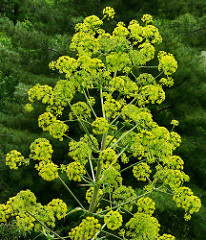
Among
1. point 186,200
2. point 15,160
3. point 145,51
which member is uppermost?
point 145,51

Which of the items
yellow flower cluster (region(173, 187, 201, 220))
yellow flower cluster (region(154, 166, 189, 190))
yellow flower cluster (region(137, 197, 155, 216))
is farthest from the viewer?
yellow flower cluster (region(137, 197, 155, 216))

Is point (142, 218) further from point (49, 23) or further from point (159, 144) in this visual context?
point (49, 23)

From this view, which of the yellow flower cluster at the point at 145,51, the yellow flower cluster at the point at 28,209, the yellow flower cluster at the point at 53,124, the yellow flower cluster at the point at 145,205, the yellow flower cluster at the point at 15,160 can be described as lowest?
the yellow flower cluster at the point at 28,209

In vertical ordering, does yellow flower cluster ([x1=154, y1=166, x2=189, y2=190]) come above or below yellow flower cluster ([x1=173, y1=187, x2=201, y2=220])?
above

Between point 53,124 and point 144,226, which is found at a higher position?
point 53,124

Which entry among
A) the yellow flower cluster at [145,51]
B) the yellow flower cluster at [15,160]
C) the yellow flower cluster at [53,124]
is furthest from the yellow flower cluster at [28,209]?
the yellow flower cluster at [145,51]

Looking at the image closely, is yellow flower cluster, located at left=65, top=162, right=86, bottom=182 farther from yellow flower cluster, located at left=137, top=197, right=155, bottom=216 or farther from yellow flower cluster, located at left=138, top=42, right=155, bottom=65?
yellow flower cluster, located at left=138, top=42, right=155, bottom=65

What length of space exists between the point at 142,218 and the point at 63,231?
5409mm

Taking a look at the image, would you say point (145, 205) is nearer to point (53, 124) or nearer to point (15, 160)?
point (53, 124)

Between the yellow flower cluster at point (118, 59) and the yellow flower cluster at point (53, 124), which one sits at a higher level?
the yellow flower cluster at point (118, 59)

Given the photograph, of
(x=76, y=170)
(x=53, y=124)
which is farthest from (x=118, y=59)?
(x=76, y=170)

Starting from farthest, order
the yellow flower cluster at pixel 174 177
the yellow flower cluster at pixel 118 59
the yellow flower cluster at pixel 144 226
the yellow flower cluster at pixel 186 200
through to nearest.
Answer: the yellow flower cluster at pixel 118 59 → the yellow flower cluster at pixel 144 226 → the yellow flower cluster at pixel 174 177 → the yellow flower cluster at pixel 186 200

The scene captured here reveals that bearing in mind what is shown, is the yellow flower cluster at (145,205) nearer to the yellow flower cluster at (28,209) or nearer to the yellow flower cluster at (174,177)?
the yellow flower cluster at (174,177)

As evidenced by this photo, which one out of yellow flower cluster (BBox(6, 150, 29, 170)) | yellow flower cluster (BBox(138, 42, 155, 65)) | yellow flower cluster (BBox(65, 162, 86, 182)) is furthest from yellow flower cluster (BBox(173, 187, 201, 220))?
yellow flower cluster (BBox(6, 150, 29, 170))
